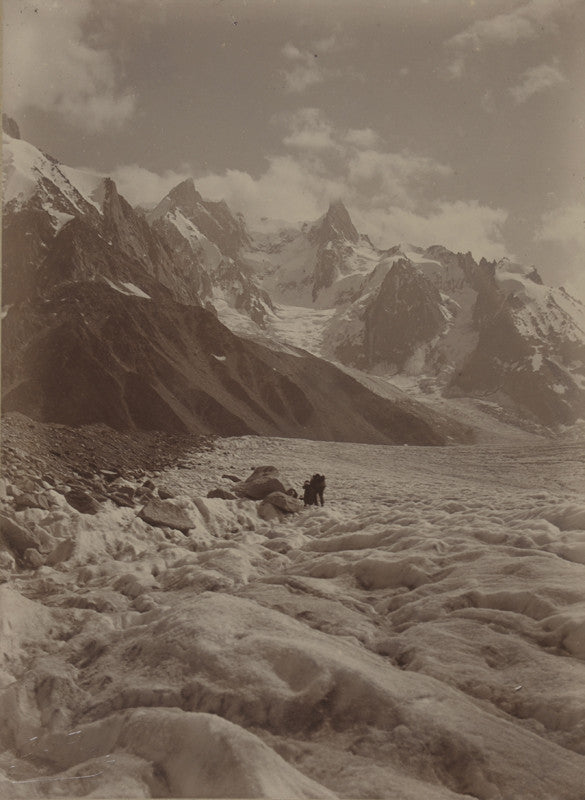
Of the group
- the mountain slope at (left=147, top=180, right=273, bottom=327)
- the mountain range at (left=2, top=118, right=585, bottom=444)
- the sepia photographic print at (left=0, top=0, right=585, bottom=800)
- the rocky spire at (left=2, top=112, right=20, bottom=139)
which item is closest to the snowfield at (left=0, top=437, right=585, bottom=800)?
the sepia photographic print at (left=0, top=0, right=585, bottom=800)

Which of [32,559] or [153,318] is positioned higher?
[153,318]

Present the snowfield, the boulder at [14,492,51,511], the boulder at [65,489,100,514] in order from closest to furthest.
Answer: the snowfield
the boulder at [14,492,51,511]
the boulder at [65,489,100,514]

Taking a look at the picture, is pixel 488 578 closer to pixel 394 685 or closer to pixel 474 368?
pixel 394 685

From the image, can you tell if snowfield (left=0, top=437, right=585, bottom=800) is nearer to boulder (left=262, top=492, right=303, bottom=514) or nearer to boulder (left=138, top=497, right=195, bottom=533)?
boulder (left=138, top=497, right=195, bottom=533)

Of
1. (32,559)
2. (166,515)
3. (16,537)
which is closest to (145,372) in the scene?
(166,515)

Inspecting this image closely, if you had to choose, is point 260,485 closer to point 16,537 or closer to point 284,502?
point 284,502

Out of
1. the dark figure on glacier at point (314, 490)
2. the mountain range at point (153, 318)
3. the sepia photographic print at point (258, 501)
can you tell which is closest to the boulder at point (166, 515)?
the sepia photographic print at point (258, 501)
